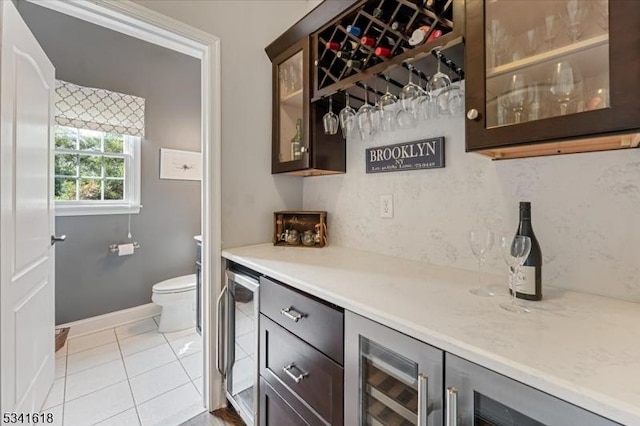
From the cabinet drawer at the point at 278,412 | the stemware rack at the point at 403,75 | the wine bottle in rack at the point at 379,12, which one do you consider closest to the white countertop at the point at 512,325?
the cabinet drawer at the point at 278,412

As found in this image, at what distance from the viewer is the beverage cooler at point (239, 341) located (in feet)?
4.47

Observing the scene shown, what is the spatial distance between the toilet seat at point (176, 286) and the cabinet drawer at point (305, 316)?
172 cm

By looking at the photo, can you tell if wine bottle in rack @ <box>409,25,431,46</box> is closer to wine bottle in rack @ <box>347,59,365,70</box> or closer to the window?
wine bottle in rack @ <box>347,59,365,70</box>

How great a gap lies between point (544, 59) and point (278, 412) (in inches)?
63.2

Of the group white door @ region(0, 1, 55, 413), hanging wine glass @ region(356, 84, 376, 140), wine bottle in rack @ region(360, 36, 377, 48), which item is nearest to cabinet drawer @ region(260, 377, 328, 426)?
white door @ region(0, 1, 55, 413)

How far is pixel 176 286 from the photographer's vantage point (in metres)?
2.67

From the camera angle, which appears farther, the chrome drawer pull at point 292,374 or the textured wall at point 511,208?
the chrome drawer pull at point 292,374

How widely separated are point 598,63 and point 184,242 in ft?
11.2

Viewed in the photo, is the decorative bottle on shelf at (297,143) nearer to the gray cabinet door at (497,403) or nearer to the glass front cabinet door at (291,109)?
the glass front cabinet door at (291,109)

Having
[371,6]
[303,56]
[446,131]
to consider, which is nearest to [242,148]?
[303,56]

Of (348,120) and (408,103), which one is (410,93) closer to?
(408,103)

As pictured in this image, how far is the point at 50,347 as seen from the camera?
164 cm

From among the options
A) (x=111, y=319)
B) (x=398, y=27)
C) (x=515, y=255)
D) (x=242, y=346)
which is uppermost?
(x=398, y=27)

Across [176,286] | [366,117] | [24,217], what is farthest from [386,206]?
[176,286]
